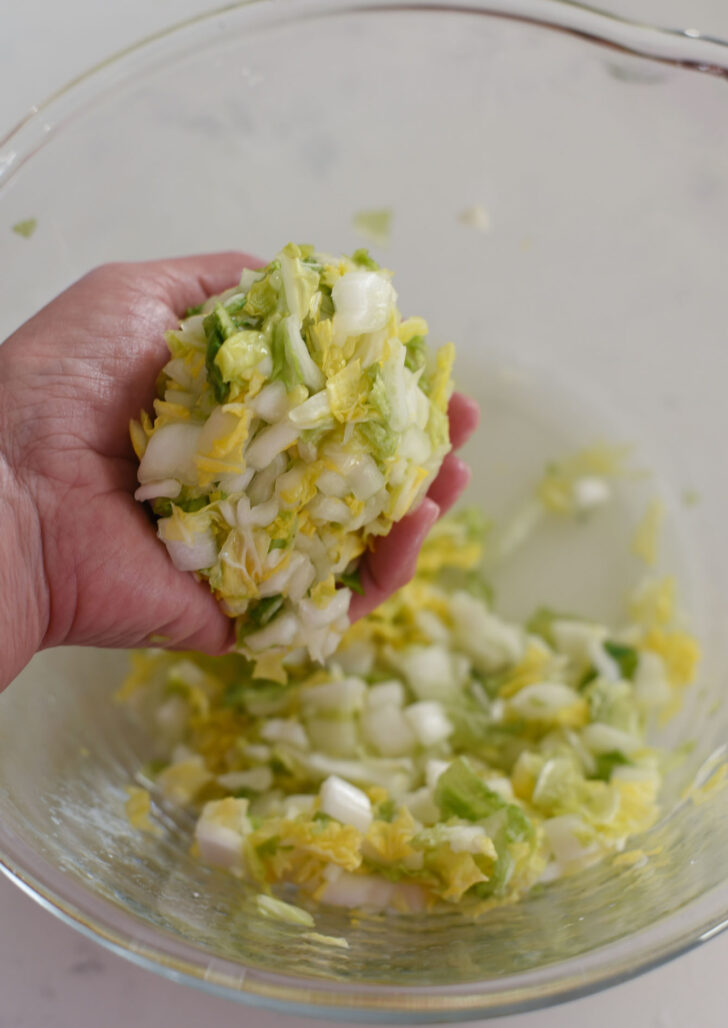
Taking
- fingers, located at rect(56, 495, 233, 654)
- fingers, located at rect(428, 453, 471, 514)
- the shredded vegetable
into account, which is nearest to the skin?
fingers, located at rect(56, 495, 233, 654)

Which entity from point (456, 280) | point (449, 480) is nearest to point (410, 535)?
point (449, 480)

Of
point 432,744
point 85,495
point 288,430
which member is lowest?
point 432,744

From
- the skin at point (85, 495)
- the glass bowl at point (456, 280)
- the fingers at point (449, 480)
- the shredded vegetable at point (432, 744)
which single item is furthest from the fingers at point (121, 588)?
the fingers at point (449, 480)

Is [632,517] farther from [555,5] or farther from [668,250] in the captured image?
[555,5]

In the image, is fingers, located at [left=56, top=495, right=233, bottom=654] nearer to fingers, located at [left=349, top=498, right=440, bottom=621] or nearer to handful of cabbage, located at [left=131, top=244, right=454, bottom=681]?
handful of cabbage, located at [left=131, top=244, right=454, bottom=681]

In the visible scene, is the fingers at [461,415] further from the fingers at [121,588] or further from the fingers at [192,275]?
the fingers at [121,588]

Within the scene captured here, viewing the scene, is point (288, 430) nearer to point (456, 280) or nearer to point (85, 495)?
point (85, 495)

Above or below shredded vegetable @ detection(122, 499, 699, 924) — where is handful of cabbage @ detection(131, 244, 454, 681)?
above
